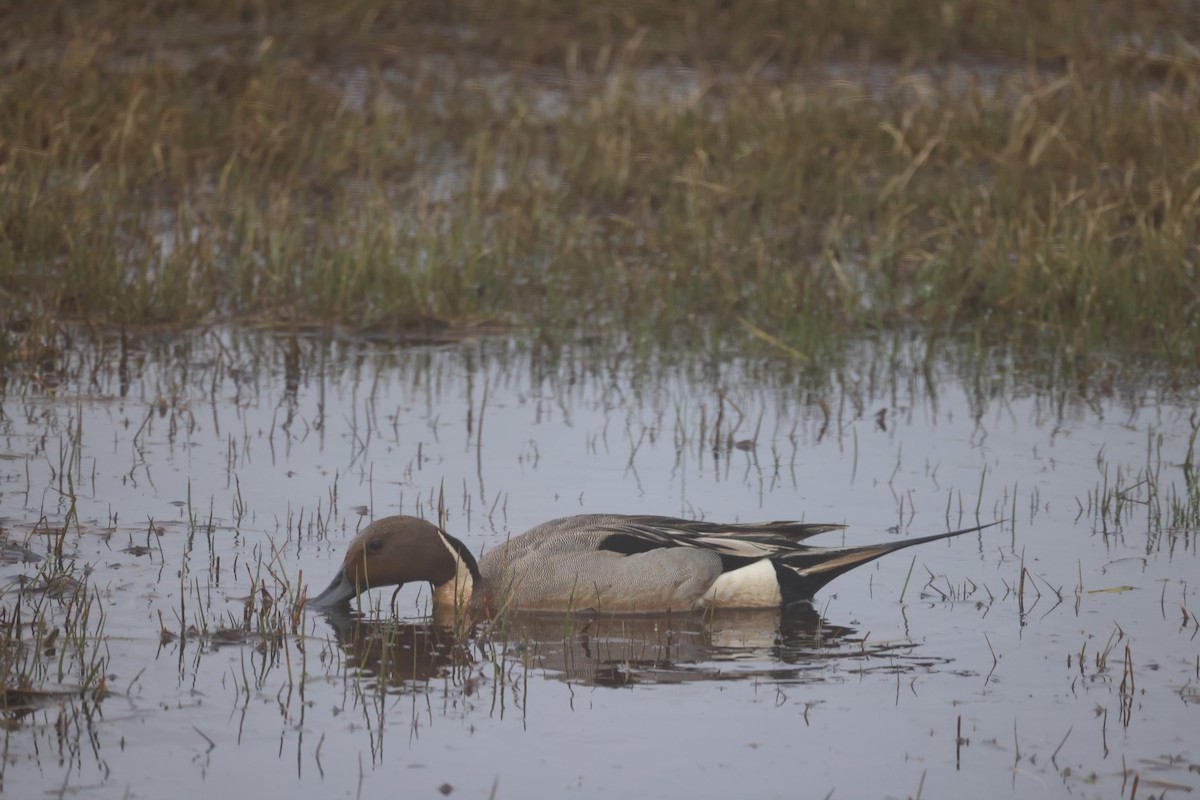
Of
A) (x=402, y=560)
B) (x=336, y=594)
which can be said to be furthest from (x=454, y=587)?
(x=336, y=594)

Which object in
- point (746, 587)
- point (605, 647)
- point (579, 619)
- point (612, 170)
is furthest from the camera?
point (612, 170)

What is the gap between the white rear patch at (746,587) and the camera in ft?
20.3

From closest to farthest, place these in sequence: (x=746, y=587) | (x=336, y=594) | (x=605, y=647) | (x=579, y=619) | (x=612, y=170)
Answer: (x=605, y=647)
(x=336, y=594)
(x=579, y=619)
(x=746, y=587)
(x=612, y=170)

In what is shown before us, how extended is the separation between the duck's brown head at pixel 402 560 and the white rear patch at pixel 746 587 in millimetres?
823

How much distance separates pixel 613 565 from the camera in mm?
6102

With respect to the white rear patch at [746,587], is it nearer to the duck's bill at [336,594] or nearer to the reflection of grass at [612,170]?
the duck's bill at [336,594]

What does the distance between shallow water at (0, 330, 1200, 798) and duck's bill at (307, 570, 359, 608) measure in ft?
0.23

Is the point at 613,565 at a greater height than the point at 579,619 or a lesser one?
greater

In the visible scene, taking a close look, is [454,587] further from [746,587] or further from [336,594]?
[746,587]

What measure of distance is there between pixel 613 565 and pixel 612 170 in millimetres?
6748

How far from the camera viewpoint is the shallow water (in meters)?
4.61

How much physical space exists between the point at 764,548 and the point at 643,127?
761cm

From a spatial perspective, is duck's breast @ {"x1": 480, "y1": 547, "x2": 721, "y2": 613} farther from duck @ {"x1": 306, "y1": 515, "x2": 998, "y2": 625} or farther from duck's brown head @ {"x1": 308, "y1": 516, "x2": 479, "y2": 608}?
duck's brown head @ {"x1": 308, "y1": 516, "x2": 479, "y2": 608}

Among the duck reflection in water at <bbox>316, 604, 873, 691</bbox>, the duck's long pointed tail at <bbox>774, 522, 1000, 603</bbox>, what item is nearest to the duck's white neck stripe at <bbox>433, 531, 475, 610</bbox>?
the duck reflection in water at <bbox>316, 604, 873, 691</bbox>
